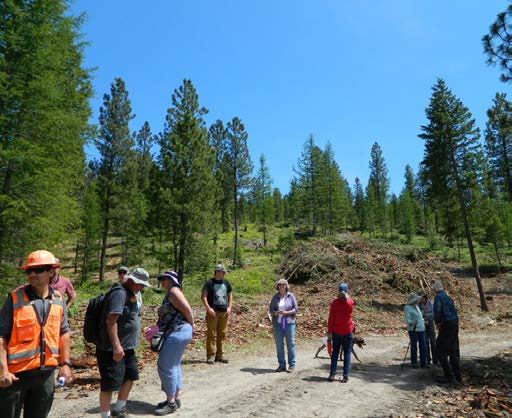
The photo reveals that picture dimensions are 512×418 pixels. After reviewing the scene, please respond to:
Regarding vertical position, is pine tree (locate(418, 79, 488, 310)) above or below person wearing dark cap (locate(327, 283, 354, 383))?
above

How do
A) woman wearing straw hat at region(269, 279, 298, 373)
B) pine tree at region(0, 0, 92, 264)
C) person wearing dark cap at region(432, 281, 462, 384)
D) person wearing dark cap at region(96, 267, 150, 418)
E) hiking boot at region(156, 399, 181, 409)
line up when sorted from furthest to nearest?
pine tree at region(0, 0, 92, 264), woman wearing straw hat at region(269, 279, 298, 373), person wearing dark cap at region(432, 281, 462, 384), hiking boot at region(156, 399, 181, 409), person wearing dark cap at region(96, 267, 150, 418)

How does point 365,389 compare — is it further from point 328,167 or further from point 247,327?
point 328,167

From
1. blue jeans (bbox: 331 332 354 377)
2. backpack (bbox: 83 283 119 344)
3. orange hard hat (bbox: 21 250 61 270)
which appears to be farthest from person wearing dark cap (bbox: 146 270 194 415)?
blue jeans (bbox: 331 332 354 377)

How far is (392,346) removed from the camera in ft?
39.3

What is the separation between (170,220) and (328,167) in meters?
35.9

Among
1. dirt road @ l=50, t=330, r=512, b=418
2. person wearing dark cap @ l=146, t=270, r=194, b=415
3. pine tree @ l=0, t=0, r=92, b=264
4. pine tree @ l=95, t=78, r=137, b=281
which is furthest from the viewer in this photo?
pine tree @ l=95, t=78, r=137, b=281

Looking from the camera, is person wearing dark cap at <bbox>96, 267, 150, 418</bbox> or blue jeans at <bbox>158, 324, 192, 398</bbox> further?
blue jeans at <bbox>158, 324, 192, 398</bbox>

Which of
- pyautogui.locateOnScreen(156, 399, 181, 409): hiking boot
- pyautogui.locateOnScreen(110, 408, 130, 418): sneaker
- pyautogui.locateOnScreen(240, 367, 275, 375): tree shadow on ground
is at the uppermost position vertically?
pyautogui.locateOnScreen(110, 408, 130, 418): sneaker

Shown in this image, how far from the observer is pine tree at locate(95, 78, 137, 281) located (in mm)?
28750

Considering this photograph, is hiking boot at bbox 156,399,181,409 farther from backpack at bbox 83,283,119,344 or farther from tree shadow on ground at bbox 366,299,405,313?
tree shadow on ground at bbox 366,299,405,313

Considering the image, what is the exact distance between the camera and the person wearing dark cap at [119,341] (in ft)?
14.6

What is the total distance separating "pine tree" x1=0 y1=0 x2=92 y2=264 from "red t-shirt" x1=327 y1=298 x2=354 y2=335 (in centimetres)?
874

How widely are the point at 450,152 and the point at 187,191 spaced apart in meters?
16.6

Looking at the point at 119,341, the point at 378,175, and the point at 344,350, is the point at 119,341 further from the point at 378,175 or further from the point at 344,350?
the point at 378,175
